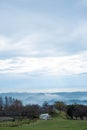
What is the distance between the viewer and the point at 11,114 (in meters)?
90.8

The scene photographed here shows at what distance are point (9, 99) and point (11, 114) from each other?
30.0 m

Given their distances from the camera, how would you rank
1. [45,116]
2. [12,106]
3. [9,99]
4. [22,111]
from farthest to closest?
[9,99], [12,106], [22,111], [45,116]

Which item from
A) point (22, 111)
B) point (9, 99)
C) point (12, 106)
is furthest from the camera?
point (9, 99)

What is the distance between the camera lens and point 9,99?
12056 cm

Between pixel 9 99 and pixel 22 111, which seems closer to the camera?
pixel 22 111

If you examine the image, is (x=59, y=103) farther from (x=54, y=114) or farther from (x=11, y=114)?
(x=11, y=114)

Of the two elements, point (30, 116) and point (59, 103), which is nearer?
point (30, 116)

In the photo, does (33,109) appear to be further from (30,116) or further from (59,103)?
(59,103)

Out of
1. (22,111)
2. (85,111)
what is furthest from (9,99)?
(85,111)

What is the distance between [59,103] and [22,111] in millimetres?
14158

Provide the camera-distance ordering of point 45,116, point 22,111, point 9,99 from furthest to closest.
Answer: point 9,99 < point 22,111 < point 45,116

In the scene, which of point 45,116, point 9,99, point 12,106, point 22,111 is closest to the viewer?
point 45,116

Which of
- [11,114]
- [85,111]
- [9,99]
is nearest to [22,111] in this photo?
[11,114]

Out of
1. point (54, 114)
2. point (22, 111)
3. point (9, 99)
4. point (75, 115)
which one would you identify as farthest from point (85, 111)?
point (9, 99)
